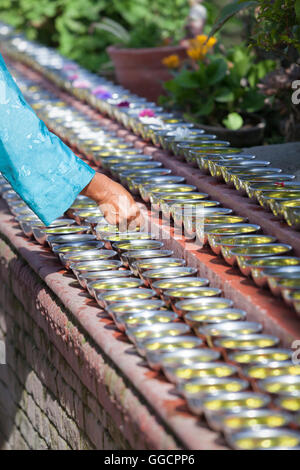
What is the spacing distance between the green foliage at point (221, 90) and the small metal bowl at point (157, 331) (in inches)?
108

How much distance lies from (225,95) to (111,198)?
228cm

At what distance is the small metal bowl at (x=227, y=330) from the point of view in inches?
90.2

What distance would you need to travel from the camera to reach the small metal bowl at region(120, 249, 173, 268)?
293 cm

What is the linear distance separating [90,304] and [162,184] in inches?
37.8

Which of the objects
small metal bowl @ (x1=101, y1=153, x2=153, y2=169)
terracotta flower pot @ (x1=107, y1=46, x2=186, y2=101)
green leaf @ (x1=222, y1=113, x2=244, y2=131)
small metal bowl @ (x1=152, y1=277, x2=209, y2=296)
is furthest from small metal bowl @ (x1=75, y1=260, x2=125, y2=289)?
terracotta flower pot @ (x1=107, y1=46, x2=186, y2=101)

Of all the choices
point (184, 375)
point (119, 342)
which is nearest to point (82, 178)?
point (119, 342)

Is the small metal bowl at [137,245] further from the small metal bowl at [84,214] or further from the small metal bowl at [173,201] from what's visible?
the small metal bowl at [84,214]

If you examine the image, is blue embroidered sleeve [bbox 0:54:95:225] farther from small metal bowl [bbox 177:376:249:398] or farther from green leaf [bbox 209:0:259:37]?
green leaf [bbox 209:0:259:37]

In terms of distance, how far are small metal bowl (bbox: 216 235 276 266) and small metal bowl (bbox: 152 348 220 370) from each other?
1.82 feet

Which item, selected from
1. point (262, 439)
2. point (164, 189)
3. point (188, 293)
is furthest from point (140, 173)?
point (262, 439)

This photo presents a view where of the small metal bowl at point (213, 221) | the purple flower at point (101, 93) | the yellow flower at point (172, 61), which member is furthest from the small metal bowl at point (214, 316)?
the yellow flower at point (172, 61)

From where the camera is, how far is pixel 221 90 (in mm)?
5039

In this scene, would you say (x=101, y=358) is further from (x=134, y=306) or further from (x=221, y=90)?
(x=221, y=90)

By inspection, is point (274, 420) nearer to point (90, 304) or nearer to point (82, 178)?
point (90, 304)
